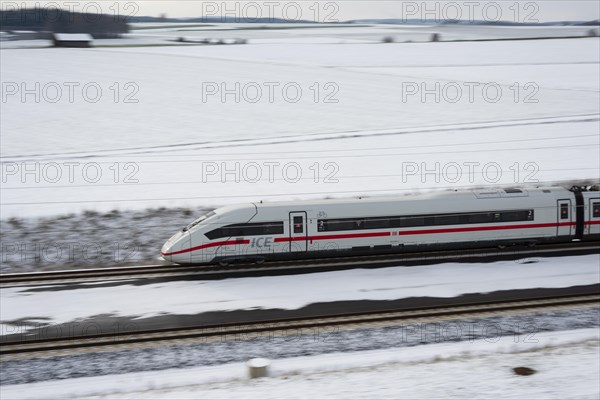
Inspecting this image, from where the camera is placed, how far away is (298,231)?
22.6m

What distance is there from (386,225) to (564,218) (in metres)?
7.45

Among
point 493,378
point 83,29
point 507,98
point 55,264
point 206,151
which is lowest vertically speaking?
point 493,378

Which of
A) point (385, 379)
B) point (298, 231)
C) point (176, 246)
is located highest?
point (298, 231)

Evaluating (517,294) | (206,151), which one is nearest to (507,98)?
(206,151)

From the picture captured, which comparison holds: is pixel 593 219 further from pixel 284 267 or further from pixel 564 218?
pixel 284 267

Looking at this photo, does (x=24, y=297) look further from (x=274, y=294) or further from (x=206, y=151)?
(x=206, y=151)

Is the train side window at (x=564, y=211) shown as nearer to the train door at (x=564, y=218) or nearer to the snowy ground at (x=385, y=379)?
the train door at (x=564, y=218)

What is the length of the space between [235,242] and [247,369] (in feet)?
26.8

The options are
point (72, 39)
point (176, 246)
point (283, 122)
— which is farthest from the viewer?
point (72, 39)

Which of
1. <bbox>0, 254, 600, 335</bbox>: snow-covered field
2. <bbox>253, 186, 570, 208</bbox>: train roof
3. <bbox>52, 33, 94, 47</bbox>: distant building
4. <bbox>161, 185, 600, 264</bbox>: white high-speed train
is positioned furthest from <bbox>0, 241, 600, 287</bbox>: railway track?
<bbox>52, 33, 94, 47</bbox>: distant building

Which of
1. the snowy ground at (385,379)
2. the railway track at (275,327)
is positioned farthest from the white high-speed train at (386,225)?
the snowy ground at (385,379)

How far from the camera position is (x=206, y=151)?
3812 centimetres

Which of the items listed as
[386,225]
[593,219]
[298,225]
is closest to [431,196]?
[386,225]

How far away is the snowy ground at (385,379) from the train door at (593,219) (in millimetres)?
10330
